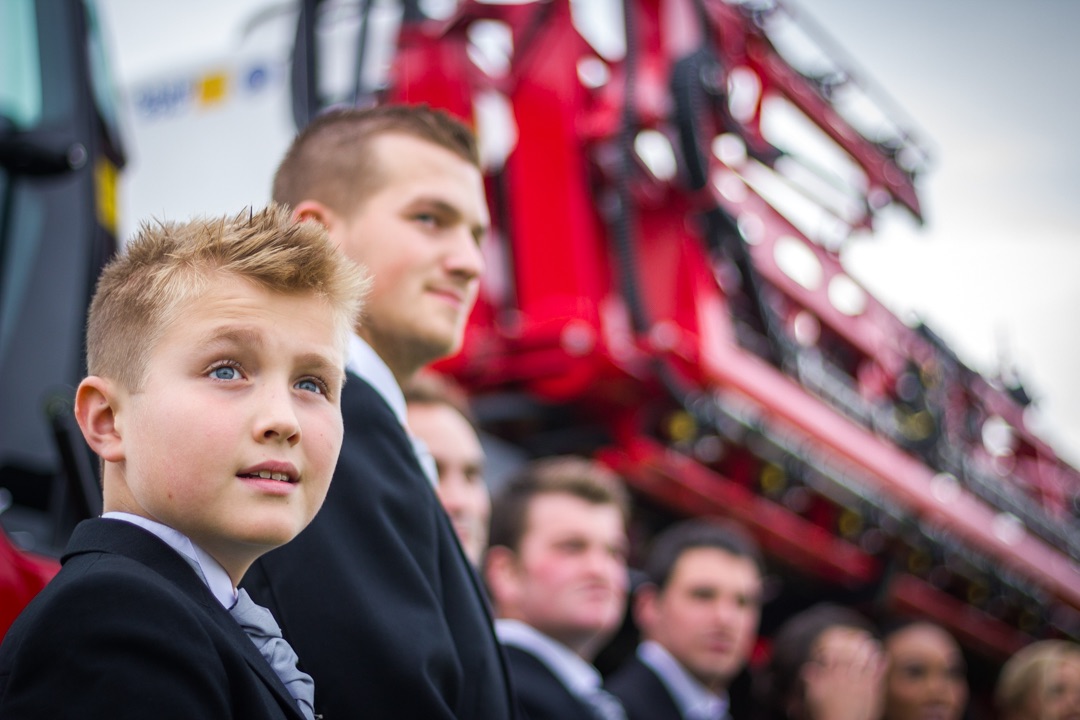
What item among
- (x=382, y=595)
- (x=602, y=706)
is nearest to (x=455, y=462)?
(x=602, y=706)

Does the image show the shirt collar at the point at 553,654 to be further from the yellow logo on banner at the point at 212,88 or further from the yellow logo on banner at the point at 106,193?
the yellow logo on banner at the point at 212,88

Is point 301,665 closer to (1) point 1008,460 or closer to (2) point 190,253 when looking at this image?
(2) point 190,253

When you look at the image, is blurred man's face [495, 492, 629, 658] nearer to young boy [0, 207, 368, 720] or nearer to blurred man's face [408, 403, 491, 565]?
blurred man's face [408, 403, 491, 565]

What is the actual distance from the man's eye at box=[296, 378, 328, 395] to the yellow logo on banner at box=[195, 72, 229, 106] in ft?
11.7

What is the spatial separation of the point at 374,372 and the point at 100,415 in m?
0.41

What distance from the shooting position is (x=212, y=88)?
4379mm

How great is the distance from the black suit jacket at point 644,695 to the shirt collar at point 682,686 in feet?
0.06

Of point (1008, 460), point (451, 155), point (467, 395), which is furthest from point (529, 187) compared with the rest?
point (1008, 460)

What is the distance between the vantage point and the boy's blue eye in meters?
0.95

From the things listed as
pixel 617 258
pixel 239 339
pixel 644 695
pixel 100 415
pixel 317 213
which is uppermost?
pixel 617 258

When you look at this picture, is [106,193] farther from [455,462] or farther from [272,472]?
[272,472]

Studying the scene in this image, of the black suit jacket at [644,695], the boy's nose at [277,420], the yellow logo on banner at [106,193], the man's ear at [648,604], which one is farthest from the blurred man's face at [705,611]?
the boy's nose at [277,420]

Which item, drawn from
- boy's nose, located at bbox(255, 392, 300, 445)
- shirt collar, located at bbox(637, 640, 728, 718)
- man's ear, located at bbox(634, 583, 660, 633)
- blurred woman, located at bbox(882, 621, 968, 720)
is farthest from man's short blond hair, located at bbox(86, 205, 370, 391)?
blurred woman, located at bbox(882, 621, 968, 720)

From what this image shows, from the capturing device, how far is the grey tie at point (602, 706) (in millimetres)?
2340
